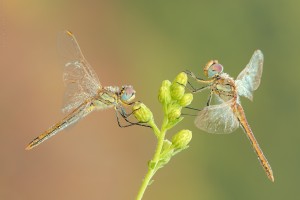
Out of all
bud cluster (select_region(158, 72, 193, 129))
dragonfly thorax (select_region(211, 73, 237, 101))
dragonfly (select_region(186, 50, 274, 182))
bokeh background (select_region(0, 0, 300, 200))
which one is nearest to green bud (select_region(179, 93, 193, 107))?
bud cluster (select_region(158, 72, 193, 129))

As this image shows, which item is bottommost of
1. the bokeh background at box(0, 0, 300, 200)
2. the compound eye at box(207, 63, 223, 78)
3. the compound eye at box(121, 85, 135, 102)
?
the compound eye at box(121, 85, 135, 102)

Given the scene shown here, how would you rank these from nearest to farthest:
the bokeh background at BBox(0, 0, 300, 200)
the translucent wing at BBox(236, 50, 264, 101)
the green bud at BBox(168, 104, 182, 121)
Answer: the green bud at BBox(168, 104, 182, 121)
the translucent wing at BBox(236, 50, 264, 101)
the bokeh background at BBox(0, 0, 300, 200)

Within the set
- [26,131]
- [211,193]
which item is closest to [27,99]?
[26,131]

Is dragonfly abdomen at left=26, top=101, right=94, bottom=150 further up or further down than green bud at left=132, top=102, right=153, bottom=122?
further up

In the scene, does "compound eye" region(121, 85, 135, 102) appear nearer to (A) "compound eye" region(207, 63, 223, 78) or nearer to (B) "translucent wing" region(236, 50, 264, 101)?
(A) "compound eye" region(207, 63, 223, 78)

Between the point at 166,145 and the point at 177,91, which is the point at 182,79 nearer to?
the point at 177,91

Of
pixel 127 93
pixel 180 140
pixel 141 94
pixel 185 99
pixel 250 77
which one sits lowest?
pixel 180 140

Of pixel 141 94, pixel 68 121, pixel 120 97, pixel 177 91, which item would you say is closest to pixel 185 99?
pixel 177 91

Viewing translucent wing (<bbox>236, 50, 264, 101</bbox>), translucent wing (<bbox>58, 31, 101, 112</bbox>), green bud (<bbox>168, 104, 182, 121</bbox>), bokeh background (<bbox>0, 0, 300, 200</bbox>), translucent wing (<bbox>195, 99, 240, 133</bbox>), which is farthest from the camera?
bokeh background (<bbox>0, 0, 300, 200</bbox>)
